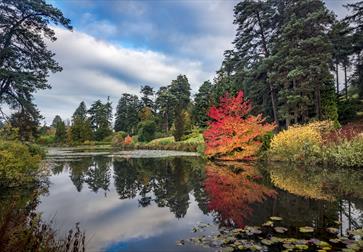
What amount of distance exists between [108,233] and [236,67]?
23.9m

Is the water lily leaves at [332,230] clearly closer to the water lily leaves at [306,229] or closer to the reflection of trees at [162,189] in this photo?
the water lily leaves at [306,229]

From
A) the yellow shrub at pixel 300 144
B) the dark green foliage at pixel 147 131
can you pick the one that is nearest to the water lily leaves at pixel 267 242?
the yellow shrub at pixel 300 144

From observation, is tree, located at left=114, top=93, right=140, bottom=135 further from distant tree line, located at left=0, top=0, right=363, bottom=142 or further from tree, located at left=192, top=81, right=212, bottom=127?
distant tree line, located at left=0, top=0, right=363, bottom=142

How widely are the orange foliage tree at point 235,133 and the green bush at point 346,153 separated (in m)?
5.44

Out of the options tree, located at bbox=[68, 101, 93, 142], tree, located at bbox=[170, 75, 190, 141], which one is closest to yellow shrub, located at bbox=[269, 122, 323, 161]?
tree, located at bbox=[170, 75, 190, 141]

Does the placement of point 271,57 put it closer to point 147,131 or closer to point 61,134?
point 147,131

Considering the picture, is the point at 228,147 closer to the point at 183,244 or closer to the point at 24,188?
the point at 24,188

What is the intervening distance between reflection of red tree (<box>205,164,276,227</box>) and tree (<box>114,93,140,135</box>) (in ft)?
173

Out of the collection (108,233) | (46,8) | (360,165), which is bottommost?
(108,233)

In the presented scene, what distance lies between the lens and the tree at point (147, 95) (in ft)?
231

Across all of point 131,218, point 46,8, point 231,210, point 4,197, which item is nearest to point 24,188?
point 4,197

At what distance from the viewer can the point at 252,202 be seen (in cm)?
848

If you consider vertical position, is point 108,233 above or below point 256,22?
below

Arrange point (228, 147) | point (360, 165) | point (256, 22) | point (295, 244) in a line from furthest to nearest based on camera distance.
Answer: point (256, 22) < point (228, 147) < point (360, 165) < point (295, 244)
